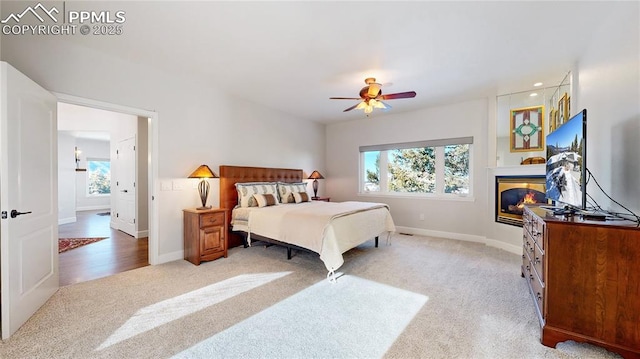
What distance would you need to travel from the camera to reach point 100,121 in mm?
6266

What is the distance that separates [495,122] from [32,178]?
617 centimetres

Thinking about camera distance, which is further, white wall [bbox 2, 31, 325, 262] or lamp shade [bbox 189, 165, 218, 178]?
lamp shade [bbox 189, 165, 218, 178]

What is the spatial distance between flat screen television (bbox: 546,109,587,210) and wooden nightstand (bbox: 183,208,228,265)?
392 cm

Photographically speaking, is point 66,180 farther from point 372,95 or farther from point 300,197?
point 372,95

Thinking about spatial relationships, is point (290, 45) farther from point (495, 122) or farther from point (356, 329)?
point (495, 122)

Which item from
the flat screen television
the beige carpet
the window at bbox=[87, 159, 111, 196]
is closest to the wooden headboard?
the beige carpet

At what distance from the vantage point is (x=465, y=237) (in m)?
4.94

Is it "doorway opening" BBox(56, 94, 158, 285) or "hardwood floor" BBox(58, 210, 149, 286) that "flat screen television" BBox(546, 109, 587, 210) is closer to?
"doorway opening" BBox(56, 94, 158, 285)

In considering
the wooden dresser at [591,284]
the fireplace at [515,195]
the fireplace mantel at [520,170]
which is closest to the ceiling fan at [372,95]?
the wooden dresser at [591,284]

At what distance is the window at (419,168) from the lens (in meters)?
5.11

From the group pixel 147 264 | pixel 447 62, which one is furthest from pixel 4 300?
pixel 447 62

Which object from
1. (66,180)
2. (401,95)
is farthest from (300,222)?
(66,180)

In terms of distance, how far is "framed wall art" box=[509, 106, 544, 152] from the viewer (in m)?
4.16

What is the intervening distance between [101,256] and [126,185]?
212 cm
